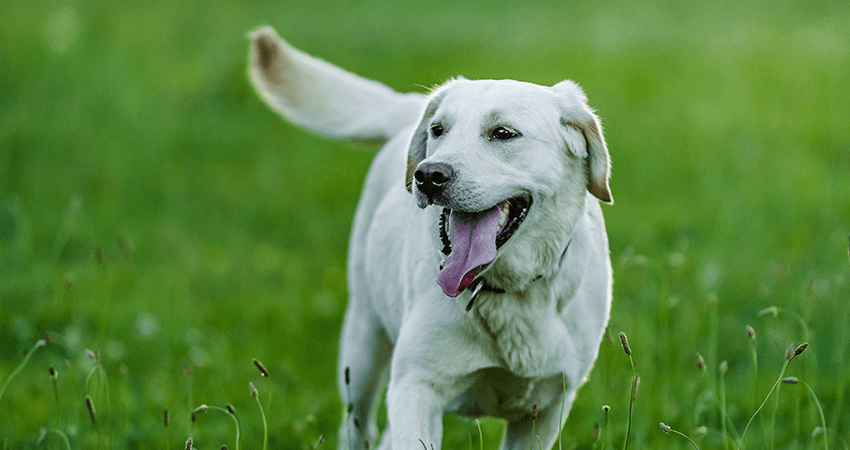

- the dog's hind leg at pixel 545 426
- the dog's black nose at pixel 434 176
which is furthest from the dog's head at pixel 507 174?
the dog's hind leg at pixel 545 426

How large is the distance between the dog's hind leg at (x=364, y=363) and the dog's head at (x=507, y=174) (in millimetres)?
1210

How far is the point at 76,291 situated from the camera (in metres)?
5.77

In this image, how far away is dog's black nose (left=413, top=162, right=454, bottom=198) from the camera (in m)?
2.57

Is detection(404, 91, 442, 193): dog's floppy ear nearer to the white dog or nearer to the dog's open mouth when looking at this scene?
the white dog

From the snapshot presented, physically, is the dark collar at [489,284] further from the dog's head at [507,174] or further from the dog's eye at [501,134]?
the dog's eye at [501,134]

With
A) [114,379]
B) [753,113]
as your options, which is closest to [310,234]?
[114,379]

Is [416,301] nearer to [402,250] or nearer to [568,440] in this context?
[402,250]

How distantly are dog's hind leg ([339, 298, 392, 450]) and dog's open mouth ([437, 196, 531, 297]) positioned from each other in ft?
4.19

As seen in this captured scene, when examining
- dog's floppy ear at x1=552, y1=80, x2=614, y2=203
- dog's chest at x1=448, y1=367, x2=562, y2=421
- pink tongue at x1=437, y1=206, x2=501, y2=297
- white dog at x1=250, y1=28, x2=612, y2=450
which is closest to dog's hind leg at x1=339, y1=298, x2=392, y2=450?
white dog at x1=250, y1=28, x2=612, y2=450

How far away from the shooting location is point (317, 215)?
7680mm

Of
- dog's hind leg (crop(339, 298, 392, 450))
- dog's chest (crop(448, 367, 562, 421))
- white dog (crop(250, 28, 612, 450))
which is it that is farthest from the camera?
dog's hind leg (crop(339, 298, 392, 450))

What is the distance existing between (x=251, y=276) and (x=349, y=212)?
1.54 m

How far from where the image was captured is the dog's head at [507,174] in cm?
262

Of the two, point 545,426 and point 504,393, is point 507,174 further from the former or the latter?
point 545,426
